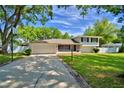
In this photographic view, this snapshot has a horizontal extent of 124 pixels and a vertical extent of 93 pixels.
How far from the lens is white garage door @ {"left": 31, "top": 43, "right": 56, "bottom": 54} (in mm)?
40200

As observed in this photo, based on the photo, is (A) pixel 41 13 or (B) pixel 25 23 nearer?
(A) pixel 41 13

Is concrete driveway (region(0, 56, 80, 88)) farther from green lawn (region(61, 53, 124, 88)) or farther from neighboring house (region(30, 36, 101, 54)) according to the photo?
neighboring house (region(30, 36, 101, 54))

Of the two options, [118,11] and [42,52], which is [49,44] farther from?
[118,11]

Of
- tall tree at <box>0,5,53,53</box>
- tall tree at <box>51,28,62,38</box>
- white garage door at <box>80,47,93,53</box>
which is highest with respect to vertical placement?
tall tree at <box>0,5,53,53</box>

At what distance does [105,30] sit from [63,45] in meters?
17.5

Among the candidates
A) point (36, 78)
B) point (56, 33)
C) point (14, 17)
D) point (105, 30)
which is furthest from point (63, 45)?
point (36, 78)

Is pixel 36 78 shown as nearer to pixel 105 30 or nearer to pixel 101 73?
pixel 101 73

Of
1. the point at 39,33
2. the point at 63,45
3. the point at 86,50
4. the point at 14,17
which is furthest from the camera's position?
the point at 39,33

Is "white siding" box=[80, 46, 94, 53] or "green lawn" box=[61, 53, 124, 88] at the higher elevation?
"green lawn" box=[61, 53, 124, 88]

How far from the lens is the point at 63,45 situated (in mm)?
43625

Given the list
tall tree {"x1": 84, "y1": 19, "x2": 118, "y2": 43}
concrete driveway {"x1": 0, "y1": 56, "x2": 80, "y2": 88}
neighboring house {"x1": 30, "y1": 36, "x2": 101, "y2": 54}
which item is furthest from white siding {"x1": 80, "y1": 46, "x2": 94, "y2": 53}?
concrete driveway {"x1": 0, "y1": 56, "x2": 80, "y2": 88}
